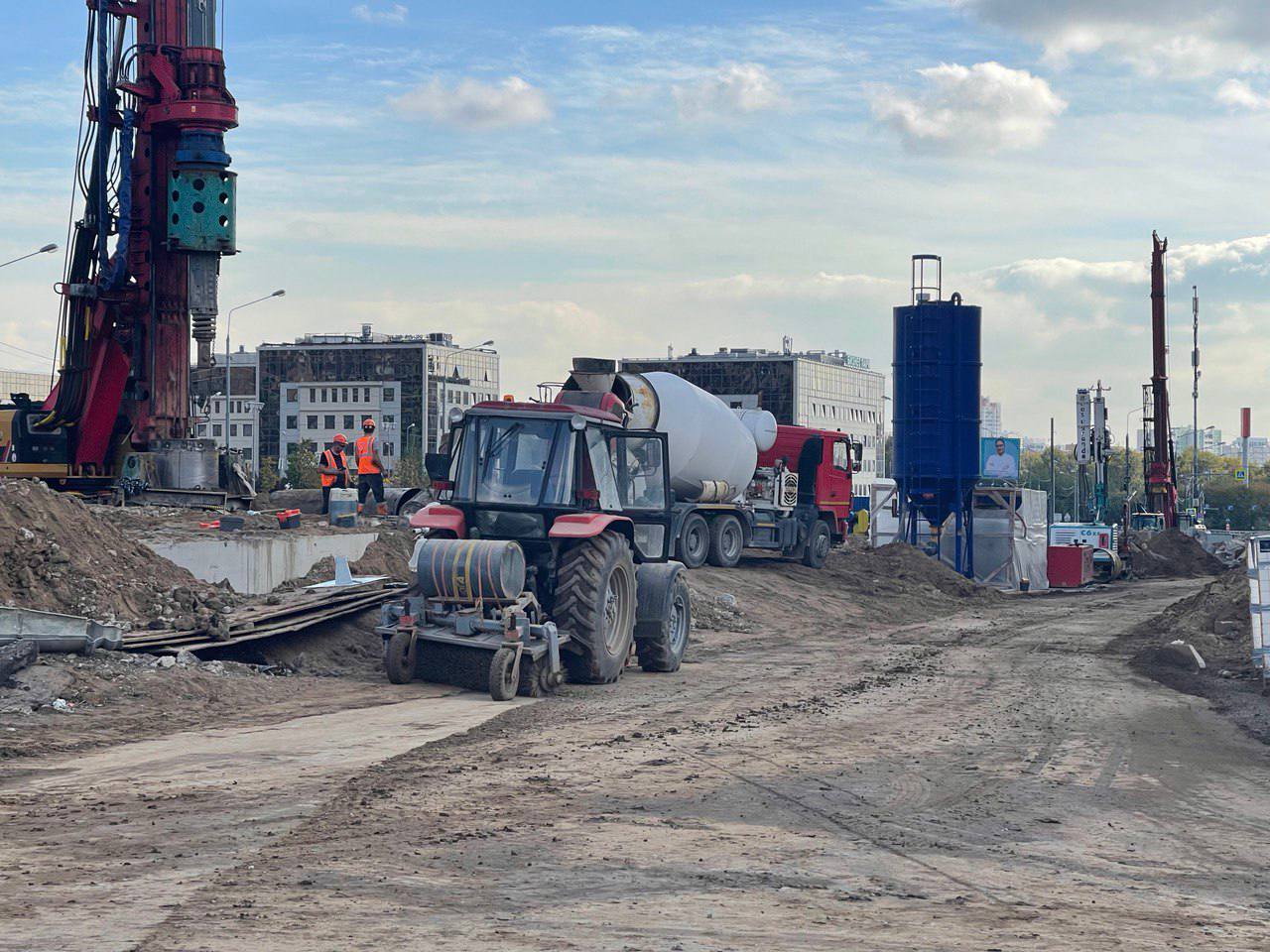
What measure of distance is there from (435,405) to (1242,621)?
111 meters

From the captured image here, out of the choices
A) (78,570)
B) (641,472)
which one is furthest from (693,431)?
(78,570)

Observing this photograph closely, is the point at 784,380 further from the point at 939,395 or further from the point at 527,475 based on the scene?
the point at 527,475

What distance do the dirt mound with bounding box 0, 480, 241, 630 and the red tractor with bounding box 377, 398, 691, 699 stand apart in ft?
8.40

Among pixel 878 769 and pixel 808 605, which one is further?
pixel 808 605

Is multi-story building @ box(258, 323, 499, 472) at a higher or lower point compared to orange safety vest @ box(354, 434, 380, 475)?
higher

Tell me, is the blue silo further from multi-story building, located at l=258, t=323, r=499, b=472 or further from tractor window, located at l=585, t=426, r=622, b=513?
multi-story building, located at l=258, t=323, r=499, b=472

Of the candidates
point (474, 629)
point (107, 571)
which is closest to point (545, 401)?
point (474, 629)

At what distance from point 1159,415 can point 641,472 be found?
54448 millimetres

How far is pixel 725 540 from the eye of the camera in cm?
3045

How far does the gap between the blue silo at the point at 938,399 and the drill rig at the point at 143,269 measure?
18.0 m

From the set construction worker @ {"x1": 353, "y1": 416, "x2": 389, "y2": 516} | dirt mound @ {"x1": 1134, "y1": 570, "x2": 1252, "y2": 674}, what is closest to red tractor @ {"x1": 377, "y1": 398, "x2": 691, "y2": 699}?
dirt mound @ {"x1": 1134, "y1": 570, "x2": 1252, "y2": 674}

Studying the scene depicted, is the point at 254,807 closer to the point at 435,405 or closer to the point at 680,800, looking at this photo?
the point at 680,800

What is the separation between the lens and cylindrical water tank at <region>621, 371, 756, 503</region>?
26750mm

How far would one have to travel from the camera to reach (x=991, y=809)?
9688 mm
